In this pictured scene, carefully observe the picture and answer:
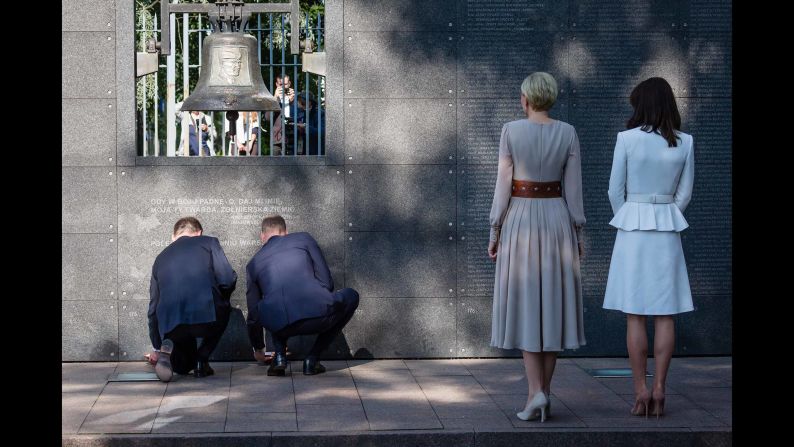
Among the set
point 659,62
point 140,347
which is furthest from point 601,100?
point 140,347

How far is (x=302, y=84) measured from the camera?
10.3 meters

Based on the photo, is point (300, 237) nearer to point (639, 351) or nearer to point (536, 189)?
point (536, 189)

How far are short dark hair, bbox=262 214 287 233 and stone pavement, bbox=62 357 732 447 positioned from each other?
1.08 meters

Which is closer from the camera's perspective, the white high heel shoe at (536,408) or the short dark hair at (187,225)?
the white high heel shoe at (536,408)

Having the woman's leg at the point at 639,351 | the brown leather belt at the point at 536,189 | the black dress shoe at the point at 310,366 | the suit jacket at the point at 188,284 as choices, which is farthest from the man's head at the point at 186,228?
the woman's leg at the point at 639,351

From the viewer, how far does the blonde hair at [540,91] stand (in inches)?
282

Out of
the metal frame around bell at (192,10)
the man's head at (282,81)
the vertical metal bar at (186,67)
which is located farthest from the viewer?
the man's head at (282,81)

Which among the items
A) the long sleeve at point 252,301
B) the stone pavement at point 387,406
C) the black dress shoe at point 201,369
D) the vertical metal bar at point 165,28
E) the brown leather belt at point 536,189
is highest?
the vertical metal bar at point 165,28

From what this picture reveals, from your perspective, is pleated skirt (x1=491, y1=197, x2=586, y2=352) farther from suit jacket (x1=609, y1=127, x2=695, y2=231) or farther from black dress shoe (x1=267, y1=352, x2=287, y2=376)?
black dress shoe (x1=267, y1=352, x2=287, y2=376)

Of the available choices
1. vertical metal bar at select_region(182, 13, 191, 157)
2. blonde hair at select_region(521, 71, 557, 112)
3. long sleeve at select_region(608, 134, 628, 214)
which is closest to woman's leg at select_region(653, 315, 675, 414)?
long sleeve at select_region(608, 134, 628, 214)

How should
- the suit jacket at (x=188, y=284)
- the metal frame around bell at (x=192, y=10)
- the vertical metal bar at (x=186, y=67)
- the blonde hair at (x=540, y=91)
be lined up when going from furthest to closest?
the vertical metal bar at (x=186, y=67), the metal frame around bell at (x=192, y=10), the suit jacket at (x=188, y=284), the blonde hair at (x=540, y=91)

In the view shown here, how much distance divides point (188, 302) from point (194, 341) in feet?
1.26

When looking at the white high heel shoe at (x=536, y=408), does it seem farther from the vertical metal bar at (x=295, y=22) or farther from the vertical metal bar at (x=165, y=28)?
the vertical metal bar at (x=165, y=28)

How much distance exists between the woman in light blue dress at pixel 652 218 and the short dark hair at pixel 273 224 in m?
2.80
